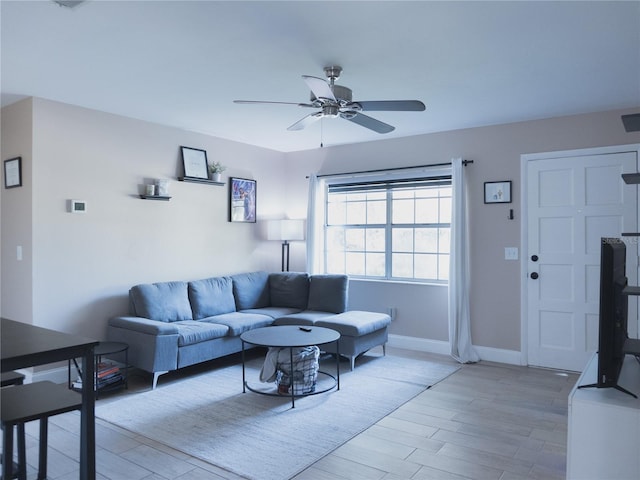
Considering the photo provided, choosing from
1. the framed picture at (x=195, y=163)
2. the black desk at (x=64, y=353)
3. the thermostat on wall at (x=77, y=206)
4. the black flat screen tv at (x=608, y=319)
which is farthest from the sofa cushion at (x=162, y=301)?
the black flat screen tv at (x=608, y=319)

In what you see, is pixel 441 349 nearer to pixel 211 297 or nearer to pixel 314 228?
pixel 314 228

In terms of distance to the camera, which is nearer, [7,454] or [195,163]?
[7,454]

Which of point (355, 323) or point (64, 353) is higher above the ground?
point (64, 353)

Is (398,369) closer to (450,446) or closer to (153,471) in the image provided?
(450,446)

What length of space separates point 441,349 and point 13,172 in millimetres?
4654

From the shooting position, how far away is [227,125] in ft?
16.2

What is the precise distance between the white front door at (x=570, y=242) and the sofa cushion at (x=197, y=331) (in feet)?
10.2

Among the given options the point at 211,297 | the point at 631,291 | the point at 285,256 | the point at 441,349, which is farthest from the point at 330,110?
the point at 285,256

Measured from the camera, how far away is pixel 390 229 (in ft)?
18.7

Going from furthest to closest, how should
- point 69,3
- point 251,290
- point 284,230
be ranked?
point 284,230
point 251,290
point 69,3

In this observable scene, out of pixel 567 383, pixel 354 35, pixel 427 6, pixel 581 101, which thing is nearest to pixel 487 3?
pixel 427 6

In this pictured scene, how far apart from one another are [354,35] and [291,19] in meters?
0.40

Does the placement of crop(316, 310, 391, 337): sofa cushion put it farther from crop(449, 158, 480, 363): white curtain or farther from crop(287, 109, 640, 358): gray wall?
crop(449, 158, 480, 363): white curtain

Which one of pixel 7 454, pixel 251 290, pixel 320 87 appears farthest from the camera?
pixel 251 290
